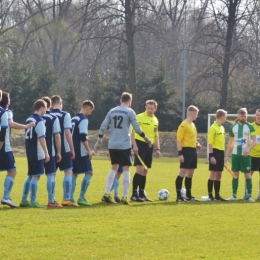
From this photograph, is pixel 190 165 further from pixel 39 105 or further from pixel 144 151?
pixel 39 105

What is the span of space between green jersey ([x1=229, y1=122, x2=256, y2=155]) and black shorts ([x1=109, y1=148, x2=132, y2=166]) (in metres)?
2.78

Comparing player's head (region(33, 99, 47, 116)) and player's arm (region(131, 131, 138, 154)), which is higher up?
player's head (region(33, 99, 47, 116))

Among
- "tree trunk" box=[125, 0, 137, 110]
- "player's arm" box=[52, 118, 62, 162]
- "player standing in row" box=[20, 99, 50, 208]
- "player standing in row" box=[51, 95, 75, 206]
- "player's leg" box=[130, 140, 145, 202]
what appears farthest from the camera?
"tree trunk" box=[125, 0, 137, 110]

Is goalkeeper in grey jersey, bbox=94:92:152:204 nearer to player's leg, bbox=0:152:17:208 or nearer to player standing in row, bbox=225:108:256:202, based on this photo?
player's leg, bbox=0:152:17:208

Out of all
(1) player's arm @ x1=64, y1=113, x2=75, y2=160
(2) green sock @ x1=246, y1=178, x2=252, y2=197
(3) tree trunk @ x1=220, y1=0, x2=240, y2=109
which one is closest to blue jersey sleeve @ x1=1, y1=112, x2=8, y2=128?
(1) player's arm @ x1=64, y1=113, x2=75, y2=160

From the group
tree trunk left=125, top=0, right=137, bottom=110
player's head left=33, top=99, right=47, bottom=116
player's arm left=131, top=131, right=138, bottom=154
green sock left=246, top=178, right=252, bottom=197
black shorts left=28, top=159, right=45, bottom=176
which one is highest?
tree trunk left=125, top=0, right=137, bottom=110

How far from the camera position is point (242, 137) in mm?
14539

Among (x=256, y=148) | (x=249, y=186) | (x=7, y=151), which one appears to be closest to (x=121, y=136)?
(x=7, y=151)

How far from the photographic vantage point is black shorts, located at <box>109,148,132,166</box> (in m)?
12.8

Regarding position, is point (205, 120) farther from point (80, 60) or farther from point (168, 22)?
point (80, 60)

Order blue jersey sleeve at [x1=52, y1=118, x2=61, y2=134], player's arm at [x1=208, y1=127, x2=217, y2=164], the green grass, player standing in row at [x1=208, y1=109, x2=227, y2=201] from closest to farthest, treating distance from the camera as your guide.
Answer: the green grass → blue jersey sleeve at [x1=52, y1=118, x2=61, y2=134] → player's arm at [x1=208, y1=127, x2=217, y2=164] → player standing in row at [x1=208, y1=109, x2=227, y2=201]

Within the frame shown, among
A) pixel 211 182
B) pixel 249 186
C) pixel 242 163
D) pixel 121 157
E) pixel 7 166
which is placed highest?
pixel 121 157

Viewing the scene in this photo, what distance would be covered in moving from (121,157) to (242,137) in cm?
302

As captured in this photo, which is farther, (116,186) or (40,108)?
(116,186)
